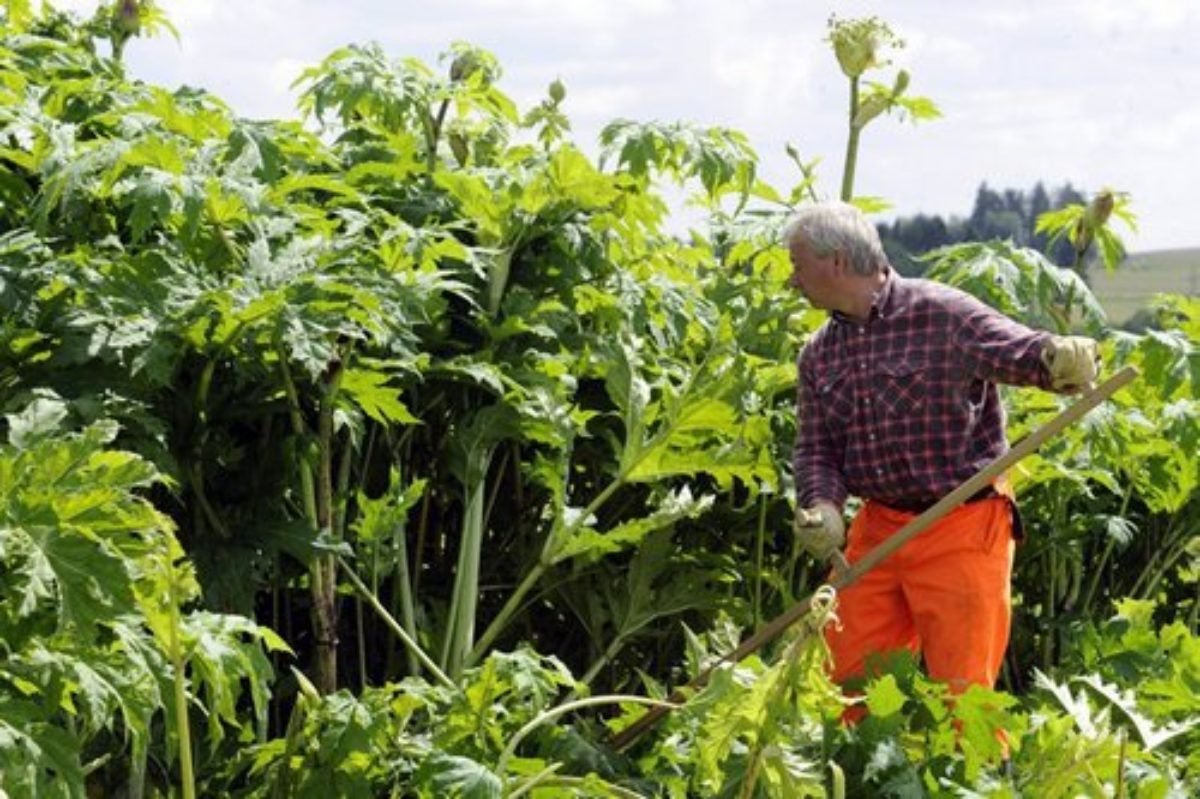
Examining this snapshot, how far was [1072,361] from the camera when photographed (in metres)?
5.29

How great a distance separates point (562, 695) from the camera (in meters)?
6.47

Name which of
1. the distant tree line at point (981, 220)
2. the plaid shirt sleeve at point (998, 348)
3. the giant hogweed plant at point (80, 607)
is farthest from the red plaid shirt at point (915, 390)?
the distant tree line at point (981, 220)

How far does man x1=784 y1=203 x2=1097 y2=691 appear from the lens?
5.59 meters

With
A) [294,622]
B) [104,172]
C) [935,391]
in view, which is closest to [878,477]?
[935,391]

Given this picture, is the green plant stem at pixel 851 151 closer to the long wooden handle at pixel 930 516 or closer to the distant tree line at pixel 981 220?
the long wooden handle at pixel 930 516

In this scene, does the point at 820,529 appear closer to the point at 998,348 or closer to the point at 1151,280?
the point at 998,348

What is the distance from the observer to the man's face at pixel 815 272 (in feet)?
18.3

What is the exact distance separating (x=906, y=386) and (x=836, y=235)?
420mm

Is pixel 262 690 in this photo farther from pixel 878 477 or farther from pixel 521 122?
pixel 521 122

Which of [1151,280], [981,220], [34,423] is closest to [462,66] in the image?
[34,423]

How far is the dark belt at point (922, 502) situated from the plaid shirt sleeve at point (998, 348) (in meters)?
0.29

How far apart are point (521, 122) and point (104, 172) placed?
2060mm

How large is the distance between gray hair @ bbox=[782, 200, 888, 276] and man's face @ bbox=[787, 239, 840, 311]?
0.05 ft

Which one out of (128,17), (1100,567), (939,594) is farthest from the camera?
(1100,567)
